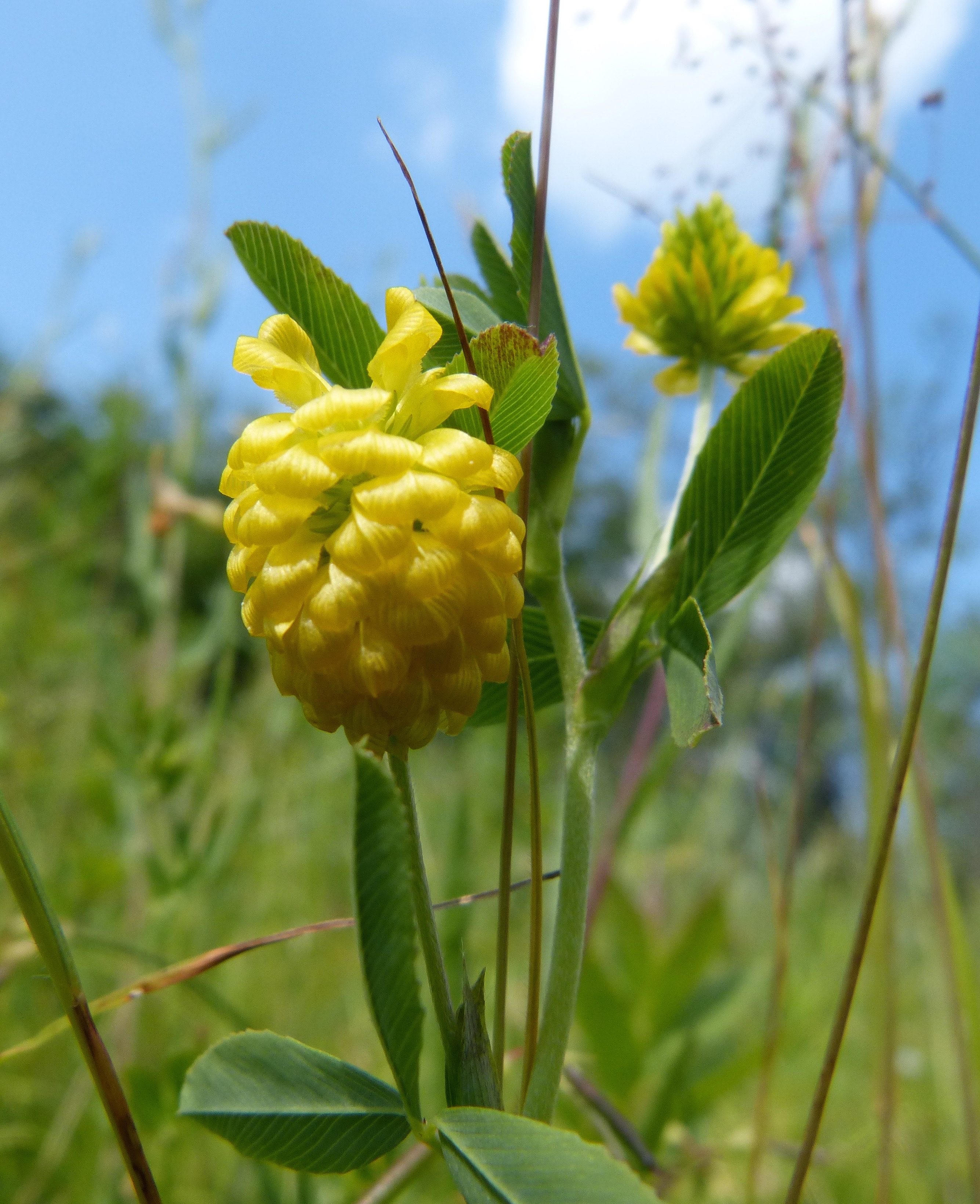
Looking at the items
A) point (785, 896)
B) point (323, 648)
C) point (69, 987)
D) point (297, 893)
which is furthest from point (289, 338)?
point (297, 893)

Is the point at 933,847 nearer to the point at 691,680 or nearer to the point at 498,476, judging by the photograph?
the point at 691,680

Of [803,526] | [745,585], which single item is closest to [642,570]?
[745,585]

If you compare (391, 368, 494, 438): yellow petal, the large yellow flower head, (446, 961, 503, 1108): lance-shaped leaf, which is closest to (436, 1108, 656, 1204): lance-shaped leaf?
(446, 961, 503, 1108): lance-shaped leaf

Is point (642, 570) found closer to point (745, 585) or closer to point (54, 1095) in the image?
point (745, 585)

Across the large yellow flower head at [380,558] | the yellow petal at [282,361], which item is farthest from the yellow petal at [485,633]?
the yellow petal at [282,361]

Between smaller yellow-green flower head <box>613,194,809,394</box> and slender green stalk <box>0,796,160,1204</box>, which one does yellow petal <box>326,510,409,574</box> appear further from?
smaller yellow-green flower head <box>613,194,809,394</box>
